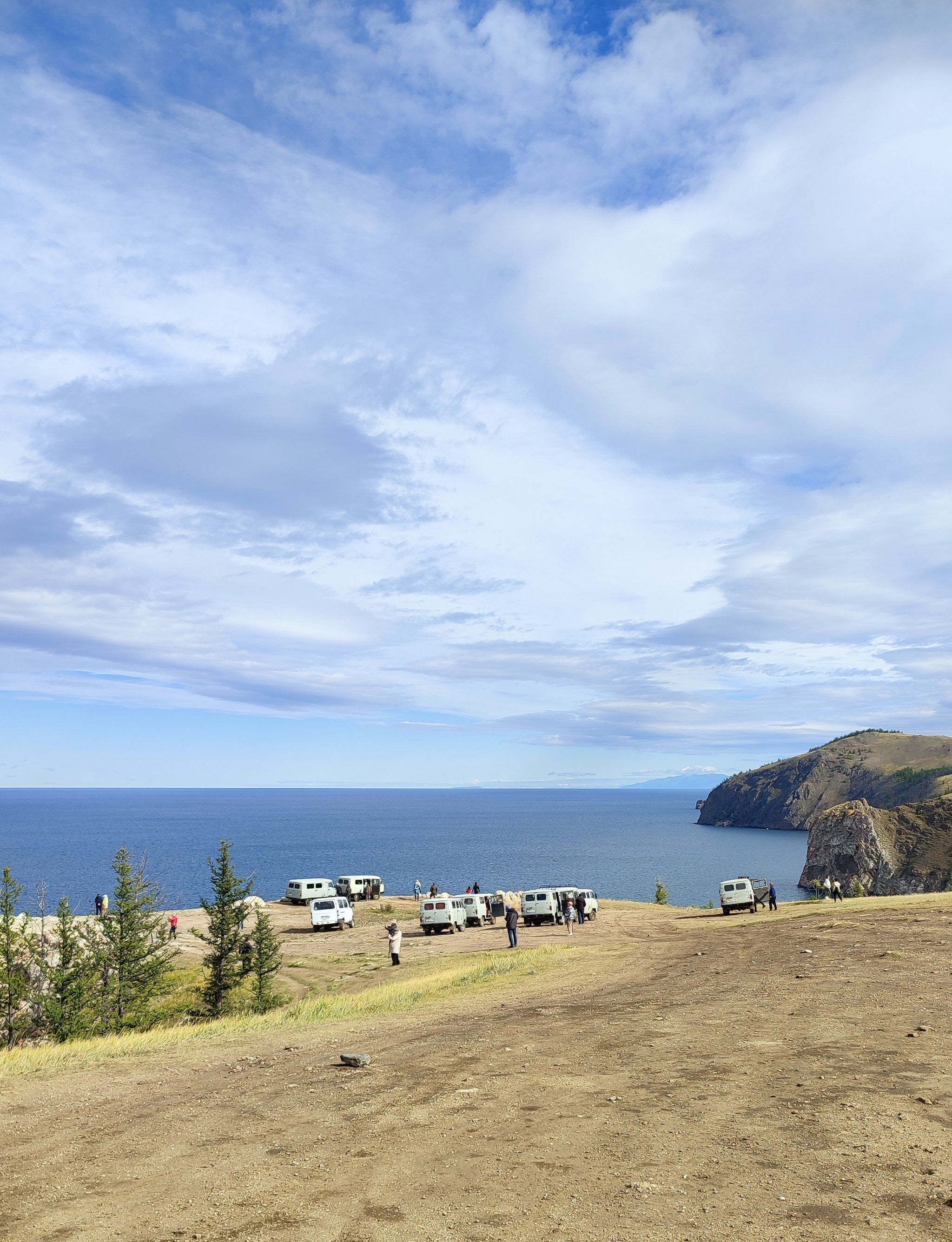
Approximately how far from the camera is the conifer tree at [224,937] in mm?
33594

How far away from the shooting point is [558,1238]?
7.53m

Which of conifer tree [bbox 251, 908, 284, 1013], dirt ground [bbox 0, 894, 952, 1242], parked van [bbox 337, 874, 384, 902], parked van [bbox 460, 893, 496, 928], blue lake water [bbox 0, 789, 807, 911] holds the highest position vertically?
dirt ground [bbox 0, 894, 952, 1242]

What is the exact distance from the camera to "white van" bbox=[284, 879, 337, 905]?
6694 centimetres

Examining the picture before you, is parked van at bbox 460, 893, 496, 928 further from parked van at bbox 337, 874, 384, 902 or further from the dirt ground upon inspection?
the dirt ground

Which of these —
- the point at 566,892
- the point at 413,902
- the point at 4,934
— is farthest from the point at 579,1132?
the point at 413,902

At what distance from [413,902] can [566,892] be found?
901 inches

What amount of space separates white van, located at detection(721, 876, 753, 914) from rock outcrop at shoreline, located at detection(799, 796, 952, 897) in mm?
68012

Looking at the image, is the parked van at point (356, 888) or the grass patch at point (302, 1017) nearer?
the grass patch at point (302, 1017)

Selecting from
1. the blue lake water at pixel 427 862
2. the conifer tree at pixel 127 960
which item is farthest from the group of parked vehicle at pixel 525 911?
the blue lake water at pixel 427 862

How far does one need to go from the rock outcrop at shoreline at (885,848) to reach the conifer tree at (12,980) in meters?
102

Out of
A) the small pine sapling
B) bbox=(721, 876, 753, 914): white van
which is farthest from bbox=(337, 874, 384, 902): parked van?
the small pine sapling

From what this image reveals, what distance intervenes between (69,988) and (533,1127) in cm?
2566

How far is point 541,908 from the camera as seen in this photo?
47438mm

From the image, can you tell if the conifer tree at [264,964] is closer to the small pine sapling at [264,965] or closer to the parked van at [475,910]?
the small pine sapling at [264,965]
